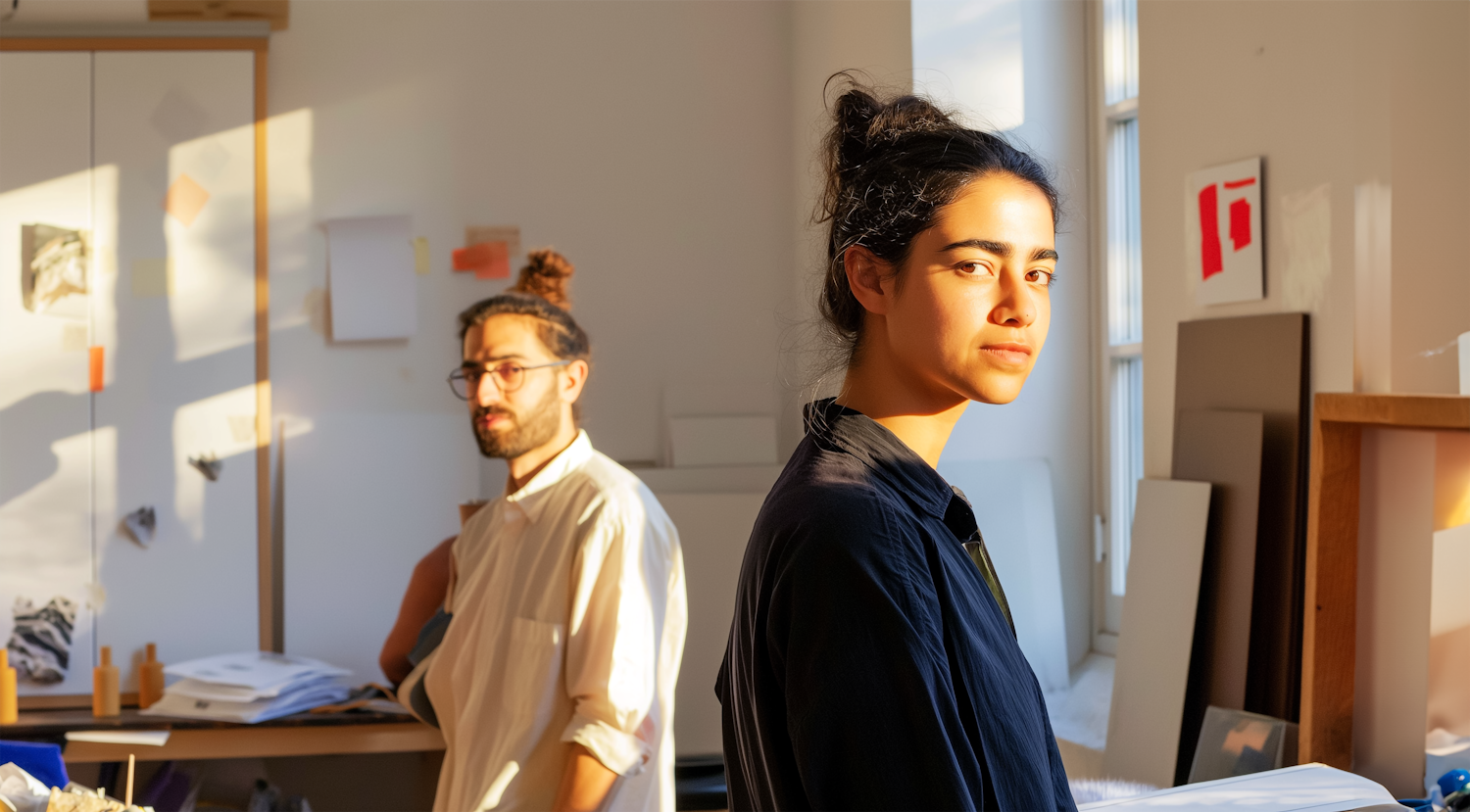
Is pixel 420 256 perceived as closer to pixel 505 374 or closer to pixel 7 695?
pixel 505 374

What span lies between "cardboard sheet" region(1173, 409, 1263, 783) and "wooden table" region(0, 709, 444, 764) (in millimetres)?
1737

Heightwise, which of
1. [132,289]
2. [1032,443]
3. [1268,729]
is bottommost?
[1268,729]

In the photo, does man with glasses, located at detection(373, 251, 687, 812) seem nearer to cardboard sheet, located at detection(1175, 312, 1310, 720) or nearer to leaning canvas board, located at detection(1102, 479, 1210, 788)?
leaning canvas board, located at detection(1102, 479, 1210, 788)

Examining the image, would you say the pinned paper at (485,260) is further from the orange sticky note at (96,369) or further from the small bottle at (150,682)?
the small bottle at (150,682)

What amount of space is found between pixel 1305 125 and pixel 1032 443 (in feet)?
3.67

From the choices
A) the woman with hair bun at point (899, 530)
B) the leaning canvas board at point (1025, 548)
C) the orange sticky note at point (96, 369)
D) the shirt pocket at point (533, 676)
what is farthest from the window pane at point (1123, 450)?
the orange sticky note at point (96, 369)

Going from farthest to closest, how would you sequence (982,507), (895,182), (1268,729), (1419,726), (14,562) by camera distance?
(14,562), (982,507), (1268,729), (1419,726), (895,182)

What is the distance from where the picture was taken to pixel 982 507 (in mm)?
2633

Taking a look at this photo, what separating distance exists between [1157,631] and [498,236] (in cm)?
217

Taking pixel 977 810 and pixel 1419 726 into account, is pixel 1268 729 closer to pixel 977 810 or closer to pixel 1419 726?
pixel 1419 726

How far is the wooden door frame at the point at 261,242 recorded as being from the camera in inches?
123

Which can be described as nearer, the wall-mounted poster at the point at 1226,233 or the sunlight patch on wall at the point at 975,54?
the wall-mounted poster at the point at 1226,233

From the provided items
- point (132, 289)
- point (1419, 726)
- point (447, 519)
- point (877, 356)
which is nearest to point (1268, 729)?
point (1419, 726)

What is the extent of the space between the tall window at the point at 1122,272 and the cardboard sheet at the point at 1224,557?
0.70 m
